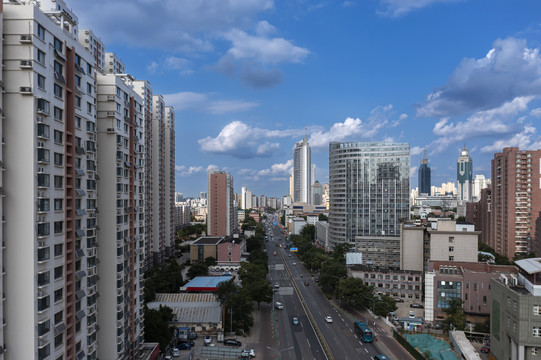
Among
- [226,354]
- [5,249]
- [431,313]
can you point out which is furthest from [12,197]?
[431,313]

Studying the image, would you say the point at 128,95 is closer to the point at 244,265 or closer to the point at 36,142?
the point at 36,142

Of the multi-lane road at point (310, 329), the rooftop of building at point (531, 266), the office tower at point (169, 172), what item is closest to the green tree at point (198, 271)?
the multi-lane road at point (310, 329)

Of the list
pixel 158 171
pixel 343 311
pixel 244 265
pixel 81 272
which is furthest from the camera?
pixel 158 171

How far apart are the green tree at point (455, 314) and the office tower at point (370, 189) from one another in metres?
45.5

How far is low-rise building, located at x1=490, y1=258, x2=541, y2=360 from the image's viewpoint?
29.2 metres

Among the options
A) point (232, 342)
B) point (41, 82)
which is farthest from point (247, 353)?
point (41, 82)

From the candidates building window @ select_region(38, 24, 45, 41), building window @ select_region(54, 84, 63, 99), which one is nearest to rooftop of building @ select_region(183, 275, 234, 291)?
building window @ select_region(54, 84, 63, 99)

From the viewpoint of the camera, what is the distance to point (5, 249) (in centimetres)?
1709

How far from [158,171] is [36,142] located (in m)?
59.2

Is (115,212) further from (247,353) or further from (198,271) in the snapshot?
(198,271)

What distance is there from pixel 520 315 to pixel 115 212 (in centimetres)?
3025

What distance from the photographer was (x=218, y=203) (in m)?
112

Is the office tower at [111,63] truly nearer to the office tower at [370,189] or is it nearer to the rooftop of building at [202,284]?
the rooftop of building at [202,284]

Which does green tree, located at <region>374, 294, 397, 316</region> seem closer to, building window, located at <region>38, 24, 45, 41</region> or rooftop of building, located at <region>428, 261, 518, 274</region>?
rooftop of building, located at <region>428, 261, 518, 274</region>
